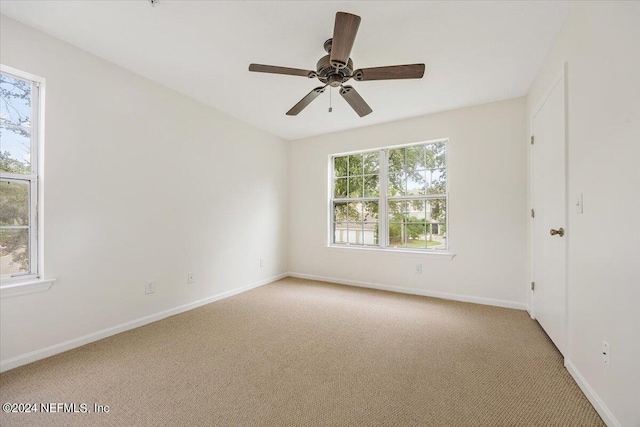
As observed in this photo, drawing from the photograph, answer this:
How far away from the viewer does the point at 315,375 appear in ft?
5.83

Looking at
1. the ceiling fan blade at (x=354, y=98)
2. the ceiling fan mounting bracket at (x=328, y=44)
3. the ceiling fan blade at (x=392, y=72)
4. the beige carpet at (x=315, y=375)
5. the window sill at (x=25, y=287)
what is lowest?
the beige carpet at (x=315, y=375)

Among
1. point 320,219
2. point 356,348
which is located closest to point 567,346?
point 356,348

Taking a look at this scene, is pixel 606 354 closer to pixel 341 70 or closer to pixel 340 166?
pixel 341 70

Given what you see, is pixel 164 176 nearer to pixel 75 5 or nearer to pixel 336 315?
pixel 75 5

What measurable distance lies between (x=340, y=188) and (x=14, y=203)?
3.59 m

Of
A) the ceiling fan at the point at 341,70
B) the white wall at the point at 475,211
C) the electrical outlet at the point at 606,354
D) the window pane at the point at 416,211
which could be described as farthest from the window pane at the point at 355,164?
the electrical outlet at the point at 606,354

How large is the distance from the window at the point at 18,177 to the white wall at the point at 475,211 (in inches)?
135

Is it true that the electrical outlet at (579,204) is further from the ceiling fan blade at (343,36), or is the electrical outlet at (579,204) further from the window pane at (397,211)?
the window pane at (397,211)

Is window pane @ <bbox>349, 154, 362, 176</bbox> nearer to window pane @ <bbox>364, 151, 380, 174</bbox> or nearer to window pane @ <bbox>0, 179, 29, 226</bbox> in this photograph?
window pane @ <bbox>364, 151, 380, 174</bbox>

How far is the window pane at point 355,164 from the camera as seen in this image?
13.8 ft

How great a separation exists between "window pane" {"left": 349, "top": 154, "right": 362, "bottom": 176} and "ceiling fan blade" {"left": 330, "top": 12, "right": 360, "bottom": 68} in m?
2.45

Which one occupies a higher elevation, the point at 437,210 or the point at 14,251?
the point at 437,210

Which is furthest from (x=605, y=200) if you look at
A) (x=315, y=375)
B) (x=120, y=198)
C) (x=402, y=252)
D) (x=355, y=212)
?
(x=120, y=198)

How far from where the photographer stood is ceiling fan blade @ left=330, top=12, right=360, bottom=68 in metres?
1.40
